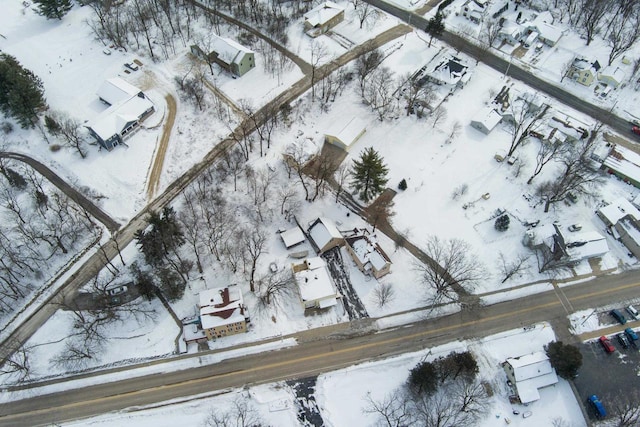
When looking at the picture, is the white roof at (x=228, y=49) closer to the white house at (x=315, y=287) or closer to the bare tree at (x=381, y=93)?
the bare tree at (x=381, y=93)

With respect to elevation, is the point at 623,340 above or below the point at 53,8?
below

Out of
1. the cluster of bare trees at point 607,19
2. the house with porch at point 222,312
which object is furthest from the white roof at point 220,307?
the cluster of bare trees at point 607,19

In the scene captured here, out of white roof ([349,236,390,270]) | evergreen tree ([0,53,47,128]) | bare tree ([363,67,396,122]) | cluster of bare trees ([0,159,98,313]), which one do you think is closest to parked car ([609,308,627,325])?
white roof ([349,236,390,270])

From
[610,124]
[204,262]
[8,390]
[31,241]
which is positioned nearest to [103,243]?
[31,241]

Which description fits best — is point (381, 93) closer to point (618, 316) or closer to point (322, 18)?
point (322, 18)

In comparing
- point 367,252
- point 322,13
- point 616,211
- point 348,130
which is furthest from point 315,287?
point 322,13

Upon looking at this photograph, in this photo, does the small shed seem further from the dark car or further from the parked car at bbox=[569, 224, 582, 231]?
the dark car

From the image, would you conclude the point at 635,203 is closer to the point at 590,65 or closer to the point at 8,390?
the point at 590,65
